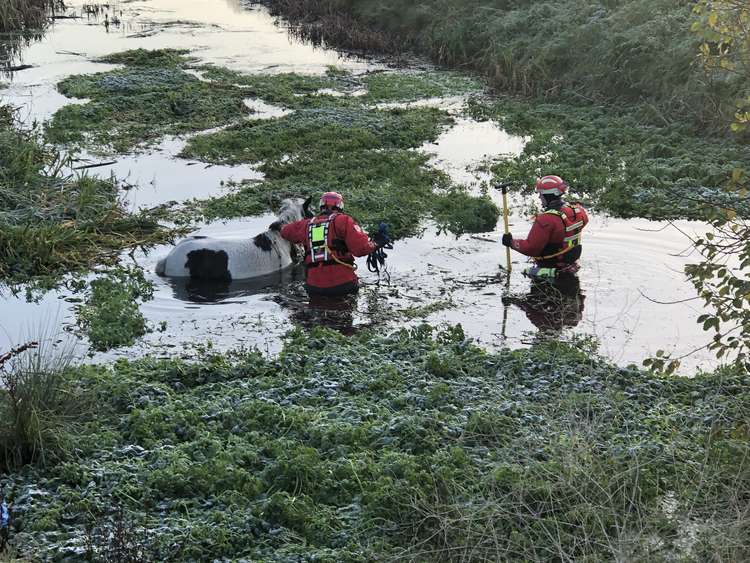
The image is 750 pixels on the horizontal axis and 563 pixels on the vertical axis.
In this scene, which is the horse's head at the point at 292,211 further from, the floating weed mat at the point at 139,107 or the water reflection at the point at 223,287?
the floating weed mat at the point at 139,107

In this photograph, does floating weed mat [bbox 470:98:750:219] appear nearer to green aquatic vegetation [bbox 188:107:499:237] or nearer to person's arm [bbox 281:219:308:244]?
green aquatic vegetation [bbox 188:107:499:237]

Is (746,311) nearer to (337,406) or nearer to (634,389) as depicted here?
(634,389)

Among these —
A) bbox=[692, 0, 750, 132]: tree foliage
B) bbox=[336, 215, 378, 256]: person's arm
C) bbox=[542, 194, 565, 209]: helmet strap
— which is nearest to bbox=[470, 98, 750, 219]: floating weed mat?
bbox=[542, 194, 565, 209]: helmet strap

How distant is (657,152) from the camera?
1692 centimetres

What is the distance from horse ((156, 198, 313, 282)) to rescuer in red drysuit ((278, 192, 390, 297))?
3.09 ft

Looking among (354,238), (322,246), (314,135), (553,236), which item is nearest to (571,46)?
(314,135)

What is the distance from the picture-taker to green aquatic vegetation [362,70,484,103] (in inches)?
875

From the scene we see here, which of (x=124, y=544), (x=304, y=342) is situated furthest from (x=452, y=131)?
(x=124, y=544)

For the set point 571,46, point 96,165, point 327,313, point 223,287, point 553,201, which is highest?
point 571,46

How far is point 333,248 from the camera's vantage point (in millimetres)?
12188

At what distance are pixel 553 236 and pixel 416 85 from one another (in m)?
11.6

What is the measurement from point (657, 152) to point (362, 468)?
37.2 ft

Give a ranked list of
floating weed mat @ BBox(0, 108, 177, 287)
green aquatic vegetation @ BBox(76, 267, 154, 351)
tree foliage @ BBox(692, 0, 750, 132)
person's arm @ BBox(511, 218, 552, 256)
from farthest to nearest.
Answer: floating weed mat @ BBox(0, 108, 177, 287)
person's arm @ BBox(511, 218, 552, 256)
green aquatic vegetation @ BBox(76, 267, 154, 351)
tree foliage @ BBox(692, 0, 750, 132)

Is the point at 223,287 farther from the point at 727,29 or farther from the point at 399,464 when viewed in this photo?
the point at 727,29
